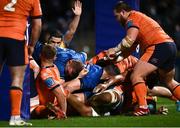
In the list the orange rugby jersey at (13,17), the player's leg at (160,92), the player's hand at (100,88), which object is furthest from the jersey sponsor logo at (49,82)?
the player's leg at (160,92)

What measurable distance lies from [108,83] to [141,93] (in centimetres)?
57

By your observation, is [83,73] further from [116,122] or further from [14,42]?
[14,42]

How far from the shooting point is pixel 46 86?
9766 mm

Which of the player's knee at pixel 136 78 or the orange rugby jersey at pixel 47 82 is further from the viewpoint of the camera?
the player's knee at pixel 136 78


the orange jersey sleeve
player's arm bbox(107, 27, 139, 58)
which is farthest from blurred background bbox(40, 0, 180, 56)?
the orange jersey sleeve

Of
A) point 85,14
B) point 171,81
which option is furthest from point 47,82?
point 85,14

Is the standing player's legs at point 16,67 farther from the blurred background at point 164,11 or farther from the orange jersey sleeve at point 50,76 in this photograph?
the blurred background at point 164,11

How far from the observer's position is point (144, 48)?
33.0 ft

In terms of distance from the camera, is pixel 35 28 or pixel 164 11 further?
pixel 164 11

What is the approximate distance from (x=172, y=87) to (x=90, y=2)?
13773 millimetres

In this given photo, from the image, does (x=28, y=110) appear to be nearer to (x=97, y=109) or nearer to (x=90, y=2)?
(x=97, y=109)

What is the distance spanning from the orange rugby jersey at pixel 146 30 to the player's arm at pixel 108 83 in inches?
21.2

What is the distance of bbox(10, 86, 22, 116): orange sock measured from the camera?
8562 millimetres

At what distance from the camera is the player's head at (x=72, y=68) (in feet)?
33.8
